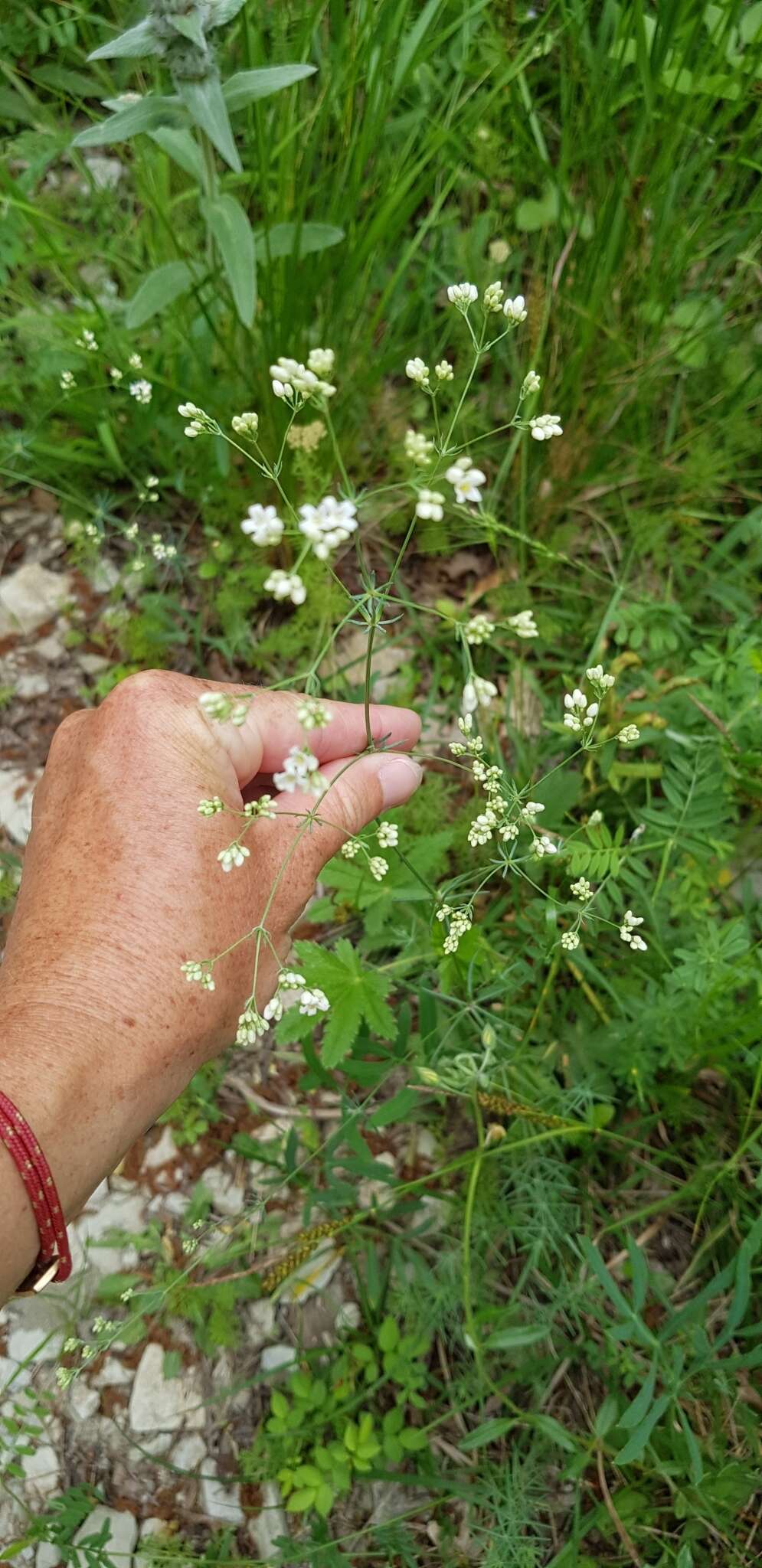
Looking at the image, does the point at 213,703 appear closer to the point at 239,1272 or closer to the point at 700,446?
the point at 239,1272

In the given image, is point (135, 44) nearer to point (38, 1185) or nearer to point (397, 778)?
point (397, 778)

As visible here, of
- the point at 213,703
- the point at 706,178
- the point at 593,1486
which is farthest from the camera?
the point at 706,178

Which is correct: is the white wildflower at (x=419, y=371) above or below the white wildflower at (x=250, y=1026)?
above

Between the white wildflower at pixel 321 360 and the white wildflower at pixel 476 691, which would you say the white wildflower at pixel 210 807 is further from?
the white wildflower at pixel 321 360

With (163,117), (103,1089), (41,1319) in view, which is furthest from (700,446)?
(41,1319)

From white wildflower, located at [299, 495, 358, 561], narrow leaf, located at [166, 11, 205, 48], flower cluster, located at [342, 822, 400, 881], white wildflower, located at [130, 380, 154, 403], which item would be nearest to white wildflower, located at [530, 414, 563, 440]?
white wildflower, located at [299, 495, 358, 561]

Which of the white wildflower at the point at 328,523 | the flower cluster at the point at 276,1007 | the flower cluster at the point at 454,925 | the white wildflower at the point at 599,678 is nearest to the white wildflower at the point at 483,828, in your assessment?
the flower cluster at the point at 454,925

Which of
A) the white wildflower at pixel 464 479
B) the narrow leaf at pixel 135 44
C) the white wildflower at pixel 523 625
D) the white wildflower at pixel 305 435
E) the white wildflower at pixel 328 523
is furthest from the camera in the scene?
the white wildflower at pixel 305 435
